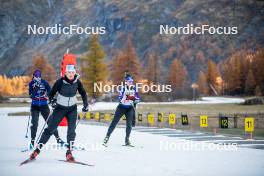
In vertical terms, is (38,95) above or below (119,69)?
below

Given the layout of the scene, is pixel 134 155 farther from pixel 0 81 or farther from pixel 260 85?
pixel 0 81

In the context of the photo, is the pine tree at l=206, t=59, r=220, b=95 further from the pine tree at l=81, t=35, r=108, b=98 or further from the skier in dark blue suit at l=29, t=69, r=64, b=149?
the skier in dark blue suit at l=29, t=69, r=64, b=149

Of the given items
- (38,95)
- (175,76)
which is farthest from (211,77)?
(38,95)

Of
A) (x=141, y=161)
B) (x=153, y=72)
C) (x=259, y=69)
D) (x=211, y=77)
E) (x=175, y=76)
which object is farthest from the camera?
(x=211, y=77)

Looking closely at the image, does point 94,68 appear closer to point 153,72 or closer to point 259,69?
point 153,72

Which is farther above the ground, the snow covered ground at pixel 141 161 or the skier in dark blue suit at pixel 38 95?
the skier in dark blue suit at pixel 38 95

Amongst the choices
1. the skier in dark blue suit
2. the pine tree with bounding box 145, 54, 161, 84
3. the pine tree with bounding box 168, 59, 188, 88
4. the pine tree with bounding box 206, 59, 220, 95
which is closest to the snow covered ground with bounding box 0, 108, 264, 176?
the skier in dark blue suit

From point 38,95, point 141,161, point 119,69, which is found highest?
point 119,69

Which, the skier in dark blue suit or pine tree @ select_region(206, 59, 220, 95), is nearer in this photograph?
the skier in dark blue suit

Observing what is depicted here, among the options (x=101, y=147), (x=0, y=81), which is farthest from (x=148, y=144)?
(x=0, y=81)

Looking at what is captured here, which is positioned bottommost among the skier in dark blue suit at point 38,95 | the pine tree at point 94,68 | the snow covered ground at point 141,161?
the snow covered ground at point 141,161

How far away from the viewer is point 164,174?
852cm

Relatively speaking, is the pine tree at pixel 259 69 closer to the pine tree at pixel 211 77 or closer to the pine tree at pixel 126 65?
the pine tree at pixel 211 77

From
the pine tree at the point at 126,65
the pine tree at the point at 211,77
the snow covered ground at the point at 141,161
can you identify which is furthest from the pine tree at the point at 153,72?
the snow covered ground at the point at 141,161
